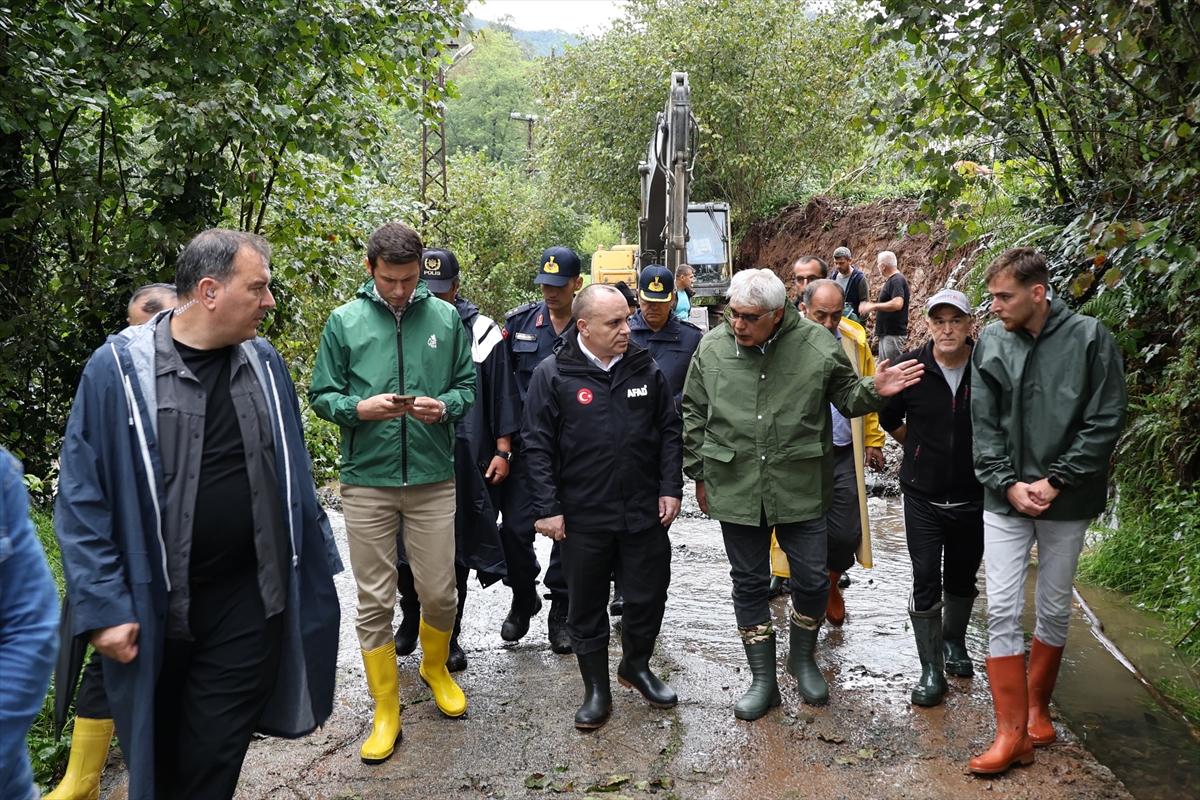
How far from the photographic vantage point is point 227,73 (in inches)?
253

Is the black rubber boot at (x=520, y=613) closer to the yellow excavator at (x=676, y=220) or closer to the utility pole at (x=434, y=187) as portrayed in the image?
the utility pole at (x=434, y=187)

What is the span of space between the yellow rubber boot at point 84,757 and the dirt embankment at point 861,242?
43.6 feet

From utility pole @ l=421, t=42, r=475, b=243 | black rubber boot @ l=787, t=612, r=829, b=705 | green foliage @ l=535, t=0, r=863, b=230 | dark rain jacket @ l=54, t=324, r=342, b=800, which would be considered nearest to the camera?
dark rain jacket @ l=54, t=324, r=342, b=800

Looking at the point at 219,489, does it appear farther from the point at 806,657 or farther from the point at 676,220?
the point at 676,220

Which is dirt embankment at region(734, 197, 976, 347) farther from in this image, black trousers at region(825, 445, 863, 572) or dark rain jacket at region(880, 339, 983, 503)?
dark rain jacket at region(880, 339, 983, 503)

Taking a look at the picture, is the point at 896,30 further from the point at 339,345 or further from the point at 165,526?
the point at 165,526

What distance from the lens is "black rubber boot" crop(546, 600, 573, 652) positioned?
5.90 m

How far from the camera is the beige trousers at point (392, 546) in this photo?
4.62 meters

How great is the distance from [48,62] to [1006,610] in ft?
18.6

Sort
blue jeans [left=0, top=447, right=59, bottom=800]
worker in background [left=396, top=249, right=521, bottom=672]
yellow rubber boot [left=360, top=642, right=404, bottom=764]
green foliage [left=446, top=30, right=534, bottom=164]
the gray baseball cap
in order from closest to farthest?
blue jeans [left=0, top=447, right=59, bottom=800]
yellow rubber boot [left=360, top=642, right=404, bottom=764]
the gray baseball cap
worker in background [left=396, top=249, right=521, bottom=672]
green foliage [left=446, top=30, right=534, bottom=164]

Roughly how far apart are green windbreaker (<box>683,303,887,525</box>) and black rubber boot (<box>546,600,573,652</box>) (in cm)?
148

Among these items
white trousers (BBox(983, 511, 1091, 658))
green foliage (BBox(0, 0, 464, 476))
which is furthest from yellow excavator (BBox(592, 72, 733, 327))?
white trousers (BBox(983, 511, 1091, 658))

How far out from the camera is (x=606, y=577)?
4945 mm

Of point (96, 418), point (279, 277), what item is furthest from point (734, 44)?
point (96, 418)
